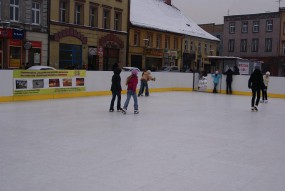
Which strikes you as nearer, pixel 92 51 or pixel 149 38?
pixel 92 51

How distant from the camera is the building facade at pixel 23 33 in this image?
25.9m

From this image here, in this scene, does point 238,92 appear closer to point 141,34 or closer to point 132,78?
point 132,78

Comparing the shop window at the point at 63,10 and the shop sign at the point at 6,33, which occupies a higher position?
the shop window at the point at 63,10

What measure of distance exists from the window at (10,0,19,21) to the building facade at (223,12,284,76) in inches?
1402

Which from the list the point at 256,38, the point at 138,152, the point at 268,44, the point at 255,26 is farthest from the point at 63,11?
the point at 255,26

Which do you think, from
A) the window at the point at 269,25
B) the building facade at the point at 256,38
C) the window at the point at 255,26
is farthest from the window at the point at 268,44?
the window at the point at 255,26

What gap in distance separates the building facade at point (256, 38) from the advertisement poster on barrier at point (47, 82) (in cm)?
3810

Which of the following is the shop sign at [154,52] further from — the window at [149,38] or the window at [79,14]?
the window at [79,14]

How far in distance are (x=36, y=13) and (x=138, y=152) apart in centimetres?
2339

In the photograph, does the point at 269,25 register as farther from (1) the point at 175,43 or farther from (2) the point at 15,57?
(2) the point at 15,57

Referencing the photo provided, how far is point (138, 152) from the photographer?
7441mm

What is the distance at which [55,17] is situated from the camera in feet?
98.0

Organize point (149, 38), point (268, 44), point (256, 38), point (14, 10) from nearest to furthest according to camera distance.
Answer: point (14, 10) → point (149, 38) → point (268, 44) → point (256, 38)

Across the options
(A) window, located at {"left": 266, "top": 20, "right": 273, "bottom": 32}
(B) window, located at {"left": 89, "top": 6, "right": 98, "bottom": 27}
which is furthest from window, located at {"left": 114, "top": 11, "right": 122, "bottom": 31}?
(A) window, located at {"left": 266, "top": 20, "right": 273, "bottom": 32}
